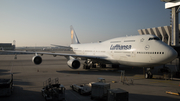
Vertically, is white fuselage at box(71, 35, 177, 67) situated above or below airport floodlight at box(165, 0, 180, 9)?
below

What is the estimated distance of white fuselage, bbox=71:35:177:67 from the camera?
13883 millimetres

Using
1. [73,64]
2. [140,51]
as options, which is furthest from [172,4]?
[73,64]

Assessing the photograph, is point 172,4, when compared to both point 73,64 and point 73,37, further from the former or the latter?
point 73,64

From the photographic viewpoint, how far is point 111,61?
1938cm

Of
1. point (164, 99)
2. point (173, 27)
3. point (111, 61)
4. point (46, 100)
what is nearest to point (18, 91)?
point (46, 100)

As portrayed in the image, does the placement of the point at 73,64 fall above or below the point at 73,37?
below

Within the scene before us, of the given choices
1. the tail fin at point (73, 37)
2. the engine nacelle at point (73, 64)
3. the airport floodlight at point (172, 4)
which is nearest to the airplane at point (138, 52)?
the engine nacelle at point (73, 64)

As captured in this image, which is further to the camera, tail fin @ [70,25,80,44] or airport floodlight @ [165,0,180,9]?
tail fin @ [70,25,80,44]

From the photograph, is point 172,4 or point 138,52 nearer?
point 138,52

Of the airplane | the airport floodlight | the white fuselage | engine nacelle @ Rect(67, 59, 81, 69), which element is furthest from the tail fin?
the airport floodlight

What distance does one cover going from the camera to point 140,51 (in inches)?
609

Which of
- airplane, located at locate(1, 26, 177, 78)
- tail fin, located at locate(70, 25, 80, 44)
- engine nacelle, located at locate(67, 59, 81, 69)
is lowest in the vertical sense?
engine nacelle, located at locate(67, 59, 81, 69)

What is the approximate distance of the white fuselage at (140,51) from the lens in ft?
45.5

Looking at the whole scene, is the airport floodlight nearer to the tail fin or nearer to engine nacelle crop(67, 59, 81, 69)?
the tail fin
